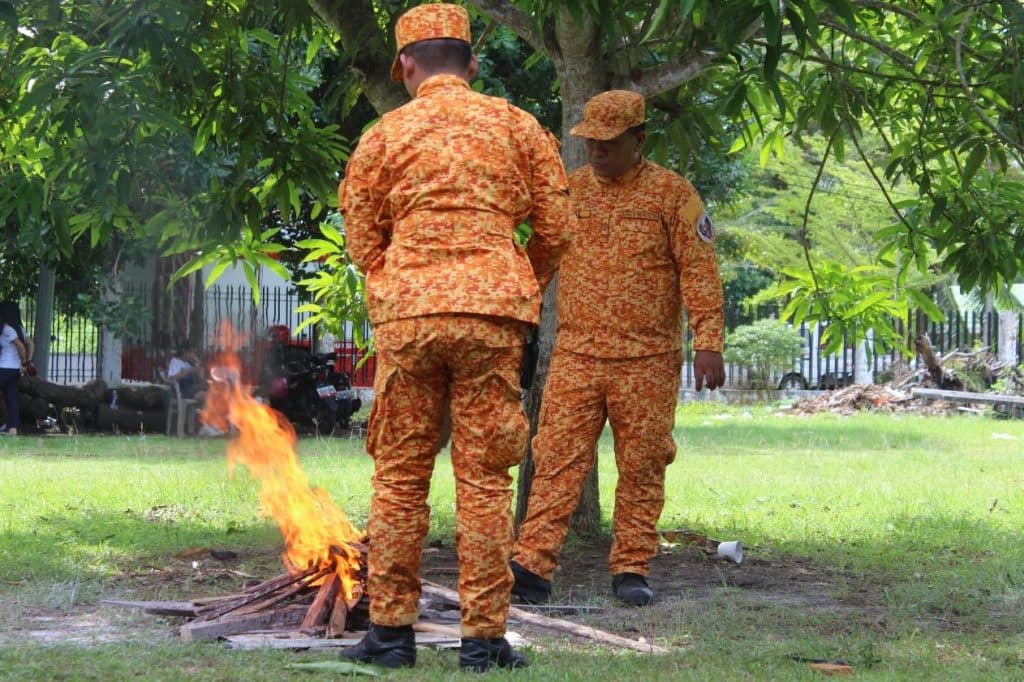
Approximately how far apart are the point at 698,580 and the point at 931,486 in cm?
518

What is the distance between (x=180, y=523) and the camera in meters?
8.62

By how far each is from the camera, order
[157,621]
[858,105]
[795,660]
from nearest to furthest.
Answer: [795,660] → [157,621] → [858,105]

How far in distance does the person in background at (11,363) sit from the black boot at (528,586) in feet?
39.6

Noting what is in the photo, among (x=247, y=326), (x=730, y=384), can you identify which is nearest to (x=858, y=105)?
(x=247, y=326)

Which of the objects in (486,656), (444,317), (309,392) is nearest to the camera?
(444,317)

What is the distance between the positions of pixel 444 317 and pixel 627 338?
2.00 m

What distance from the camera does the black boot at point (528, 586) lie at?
6059mm

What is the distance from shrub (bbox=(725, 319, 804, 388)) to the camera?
2762 cm

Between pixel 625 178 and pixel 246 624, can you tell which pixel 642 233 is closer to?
pixel 625 178

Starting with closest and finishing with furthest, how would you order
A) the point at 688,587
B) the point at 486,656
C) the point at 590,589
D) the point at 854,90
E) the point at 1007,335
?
the point at 486,656 < the point at 590,589 < the point at 688,587 < the point at 854,90 < the point at 1007,335

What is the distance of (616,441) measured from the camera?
251 inches

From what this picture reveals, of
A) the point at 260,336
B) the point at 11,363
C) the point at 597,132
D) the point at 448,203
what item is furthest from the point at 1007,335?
the point at 448,203

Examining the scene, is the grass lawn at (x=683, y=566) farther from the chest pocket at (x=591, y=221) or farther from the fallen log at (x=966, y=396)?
the fallen log at (x=966, y=396)

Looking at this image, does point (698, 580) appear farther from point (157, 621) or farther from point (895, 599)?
point (157, 621)
